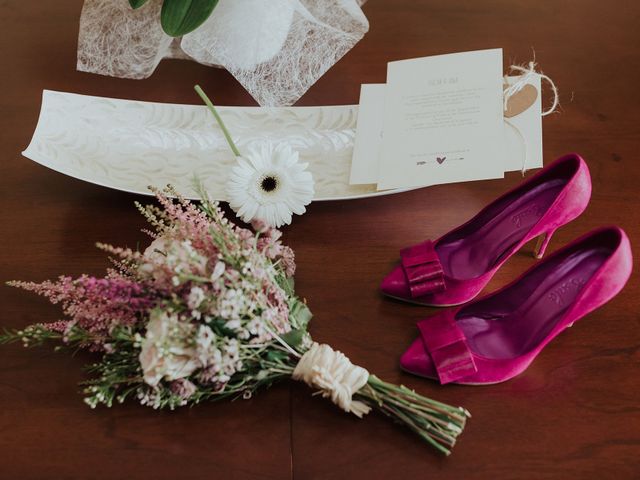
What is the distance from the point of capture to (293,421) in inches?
29.2

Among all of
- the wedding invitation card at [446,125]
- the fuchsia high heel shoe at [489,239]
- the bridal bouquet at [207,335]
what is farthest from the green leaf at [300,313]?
the wedding invitation card at [446,125]

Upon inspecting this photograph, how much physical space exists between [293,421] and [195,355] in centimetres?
14

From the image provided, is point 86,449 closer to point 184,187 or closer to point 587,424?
point 184,187

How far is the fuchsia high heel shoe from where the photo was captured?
2.72 feet

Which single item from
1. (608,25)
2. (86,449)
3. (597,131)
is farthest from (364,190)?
(608,25)

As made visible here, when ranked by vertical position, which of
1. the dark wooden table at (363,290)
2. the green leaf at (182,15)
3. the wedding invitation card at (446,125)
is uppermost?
the green leaf at (182,15)

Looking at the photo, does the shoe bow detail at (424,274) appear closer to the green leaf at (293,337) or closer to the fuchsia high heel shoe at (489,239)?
the fuchsia high heel shoe at (489,239)

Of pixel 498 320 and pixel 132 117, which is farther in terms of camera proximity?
pixel 132 117

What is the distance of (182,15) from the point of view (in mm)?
994

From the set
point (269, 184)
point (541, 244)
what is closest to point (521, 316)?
point (541, 244)

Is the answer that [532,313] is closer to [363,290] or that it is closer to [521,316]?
[521,316]

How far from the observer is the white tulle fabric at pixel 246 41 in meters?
1.04

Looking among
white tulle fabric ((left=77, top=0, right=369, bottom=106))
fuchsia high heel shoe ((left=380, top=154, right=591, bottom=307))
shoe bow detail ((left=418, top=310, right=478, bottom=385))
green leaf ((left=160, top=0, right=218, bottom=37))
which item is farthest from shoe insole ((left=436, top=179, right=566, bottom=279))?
green leaf ((left=160, top=0, right=218, bottom=37))

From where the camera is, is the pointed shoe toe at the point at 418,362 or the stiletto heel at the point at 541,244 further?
the stiletto heel at the point at 541,244
